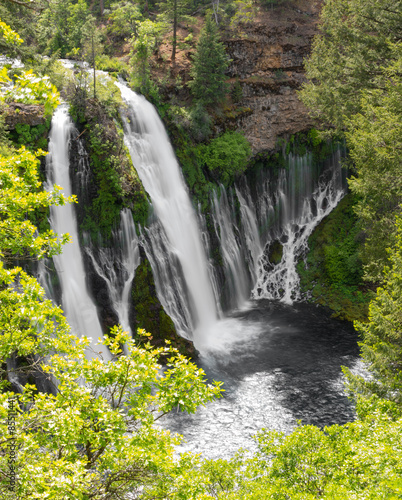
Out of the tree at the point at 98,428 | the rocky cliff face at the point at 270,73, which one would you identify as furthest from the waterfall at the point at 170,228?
the tree at the point at 98,428

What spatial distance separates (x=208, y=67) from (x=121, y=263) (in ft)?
43.7

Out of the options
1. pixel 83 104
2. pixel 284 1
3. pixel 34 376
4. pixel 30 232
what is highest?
pixel 284 1

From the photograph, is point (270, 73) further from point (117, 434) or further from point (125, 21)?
point (117, 434)

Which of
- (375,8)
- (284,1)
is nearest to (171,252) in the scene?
(375,8)

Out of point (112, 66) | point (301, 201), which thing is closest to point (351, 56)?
point (301, 201)

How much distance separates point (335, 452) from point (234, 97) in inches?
920

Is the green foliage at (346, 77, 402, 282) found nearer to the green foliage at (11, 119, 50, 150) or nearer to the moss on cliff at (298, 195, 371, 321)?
the moss on cliff at (298, 195, 371, 321)

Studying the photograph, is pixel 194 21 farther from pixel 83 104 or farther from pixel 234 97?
pixel 83 104

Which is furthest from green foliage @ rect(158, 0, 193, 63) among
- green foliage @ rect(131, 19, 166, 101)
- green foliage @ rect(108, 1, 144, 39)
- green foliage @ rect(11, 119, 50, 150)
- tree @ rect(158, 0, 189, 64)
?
green foliage @ rect(11, 119, 50, 150)

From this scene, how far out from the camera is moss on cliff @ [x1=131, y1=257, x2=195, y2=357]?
16.6 meters

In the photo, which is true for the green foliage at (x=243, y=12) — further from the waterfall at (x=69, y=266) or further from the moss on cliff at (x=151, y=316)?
the moss on cliff at (x=151, y=316)

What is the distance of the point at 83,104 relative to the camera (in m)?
17.5

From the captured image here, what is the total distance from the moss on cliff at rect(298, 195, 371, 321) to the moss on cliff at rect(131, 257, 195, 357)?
9105 mm

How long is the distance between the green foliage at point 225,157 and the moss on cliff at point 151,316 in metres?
8.63
